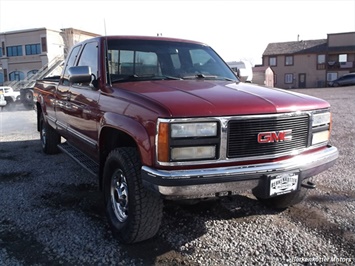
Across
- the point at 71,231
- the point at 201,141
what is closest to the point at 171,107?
the point at 201,141

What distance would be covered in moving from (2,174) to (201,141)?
4.23 metres

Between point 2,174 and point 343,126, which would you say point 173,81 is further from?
point 343,126

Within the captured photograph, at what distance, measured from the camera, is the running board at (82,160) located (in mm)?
4225

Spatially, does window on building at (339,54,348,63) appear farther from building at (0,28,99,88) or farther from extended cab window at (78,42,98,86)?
extended cab window at (78,42,98,86)

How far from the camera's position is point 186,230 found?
362 cm

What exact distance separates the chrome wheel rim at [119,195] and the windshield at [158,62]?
1083 millimetres

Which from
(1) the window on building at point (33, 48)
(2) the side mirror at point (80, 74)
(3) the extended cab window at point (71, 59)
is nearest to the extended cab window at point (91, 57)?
(2) the side mirror at point (80, 74)

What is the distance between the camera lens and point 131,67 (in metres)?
4.00

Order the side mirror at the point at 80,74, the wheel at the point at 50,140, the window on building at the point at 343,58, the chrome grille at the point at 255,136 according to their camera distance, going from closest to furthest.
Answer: the chrome grille at the point at 255,136 < the side mirror at the point at 80,74 < the wheel at the point at 50,140 < the window on building at the point at 343,58

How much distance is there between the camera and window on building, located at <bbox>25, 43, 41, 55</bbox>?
41750 mm

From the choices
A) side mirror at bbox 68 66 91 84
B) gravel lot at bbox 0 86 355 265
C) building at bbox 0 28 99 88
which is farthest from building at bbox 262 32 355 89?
side mirror at bbox 68 66 91 84

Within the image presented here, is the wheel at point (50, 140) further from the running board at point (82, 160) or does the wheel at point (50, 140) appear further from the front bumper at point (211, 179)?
the front bumper at point (211, 179)

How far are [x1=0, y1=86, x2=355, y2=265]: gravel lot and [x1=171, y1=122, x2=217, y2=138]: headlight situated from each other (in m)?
1.01

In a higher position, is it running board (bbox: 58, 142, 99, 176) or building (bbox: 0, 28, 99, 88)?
building (bbox: 0, 28, 99, 88)
